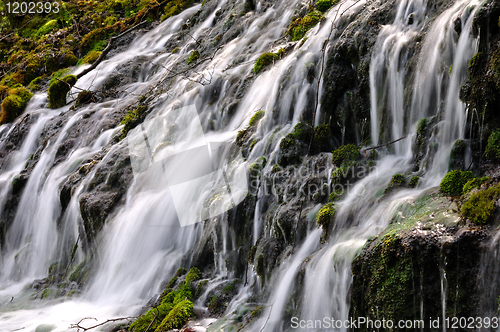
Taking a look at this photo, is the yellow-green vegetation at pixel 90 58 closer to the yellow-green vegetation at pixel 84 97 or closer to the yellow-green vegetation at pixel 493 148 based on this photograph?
the yellow-green vegetation at pixel 84 97

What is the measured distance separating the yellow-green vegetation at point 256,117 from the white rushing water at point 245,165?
12cm

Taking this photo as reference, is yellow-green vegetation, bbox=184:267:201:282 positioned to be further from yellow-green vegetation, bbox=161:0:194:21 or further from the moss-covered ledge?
yellow-green vegetation, bbox=161:0:194:21

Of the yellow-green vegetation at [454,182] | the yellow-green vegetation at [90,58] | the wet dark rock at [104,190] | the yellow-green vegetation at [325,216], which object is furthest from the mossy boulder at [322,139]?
the yellow-green vegetation at [90,58]

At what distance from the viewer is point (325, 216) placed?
481 centimetres

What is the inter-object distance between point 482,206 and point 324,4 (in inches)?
240

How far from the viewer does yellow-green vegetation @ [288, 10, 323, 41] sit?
828 centimetres

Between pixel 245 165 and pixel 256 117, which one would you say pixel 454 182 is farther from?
pixel 256 117

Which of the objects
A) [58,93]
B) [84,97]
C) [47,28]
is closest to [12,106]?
[58,93]

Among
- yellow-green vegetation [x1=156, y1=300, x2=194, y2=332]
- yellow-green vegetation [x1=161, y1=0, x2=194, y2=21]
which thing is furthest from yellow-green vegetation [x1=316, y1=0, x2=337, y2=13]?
yellow-green vegetation [x1=161, y1=0, x2=194, y2=21]

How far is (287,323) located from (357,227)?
116 cm

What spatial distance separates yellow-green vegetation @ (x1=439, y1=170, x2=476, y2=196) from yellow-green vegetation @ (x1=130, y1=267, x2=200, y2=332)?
3090 millimetres

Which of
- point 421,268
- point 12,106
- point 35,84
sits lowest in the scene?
point 421,268

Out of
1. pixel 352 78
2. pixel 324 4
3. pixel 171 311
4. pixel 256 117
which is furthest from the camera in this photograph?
pixel 324 4

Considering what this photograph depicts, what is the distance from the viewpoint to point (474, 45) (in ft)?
15.9
